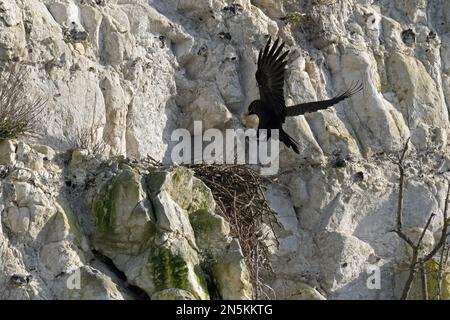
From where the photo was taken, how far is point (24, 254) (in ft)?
36.1

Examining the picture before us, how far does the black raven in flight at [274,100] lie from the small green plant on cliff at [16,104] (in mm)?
2040

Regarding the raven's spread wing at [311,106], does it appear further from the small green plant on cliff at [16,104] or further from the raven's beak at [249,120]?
the small green plant on cliff at [16,104]

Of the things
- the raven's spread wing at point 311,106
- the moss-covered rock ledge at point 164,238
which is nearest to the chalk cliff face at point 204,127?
the moss-covered rock ledge at point 164,238

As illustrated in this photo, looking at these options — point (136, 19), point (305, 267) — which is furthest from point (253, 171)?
point (136, 19)

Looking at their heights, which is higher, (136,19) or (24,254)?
(136,19)

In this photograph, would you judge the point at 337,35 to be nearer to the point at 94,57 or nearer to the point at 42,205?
the point at 94,57

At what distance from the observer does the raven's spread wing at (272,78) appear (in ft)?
41.8

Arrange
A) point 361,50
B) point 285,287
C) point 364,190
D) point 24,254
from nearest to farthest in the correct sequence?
point 24,254
point 285,287
point 364,190
point 361,50

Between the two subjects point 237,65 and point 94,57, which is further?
point 237,65

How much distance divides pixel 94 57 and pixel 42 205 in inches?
87.5

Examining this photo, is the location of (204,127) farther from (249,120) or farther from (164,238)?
(164,238)

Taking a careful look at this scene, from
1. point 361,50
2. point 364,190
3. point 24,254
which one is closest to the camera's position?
point 24,254

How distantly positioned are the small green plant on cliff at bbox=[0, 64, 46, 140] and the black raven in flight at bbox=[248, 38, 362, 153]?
2.04 metres

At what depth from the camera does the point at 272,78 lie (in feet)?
42.4
